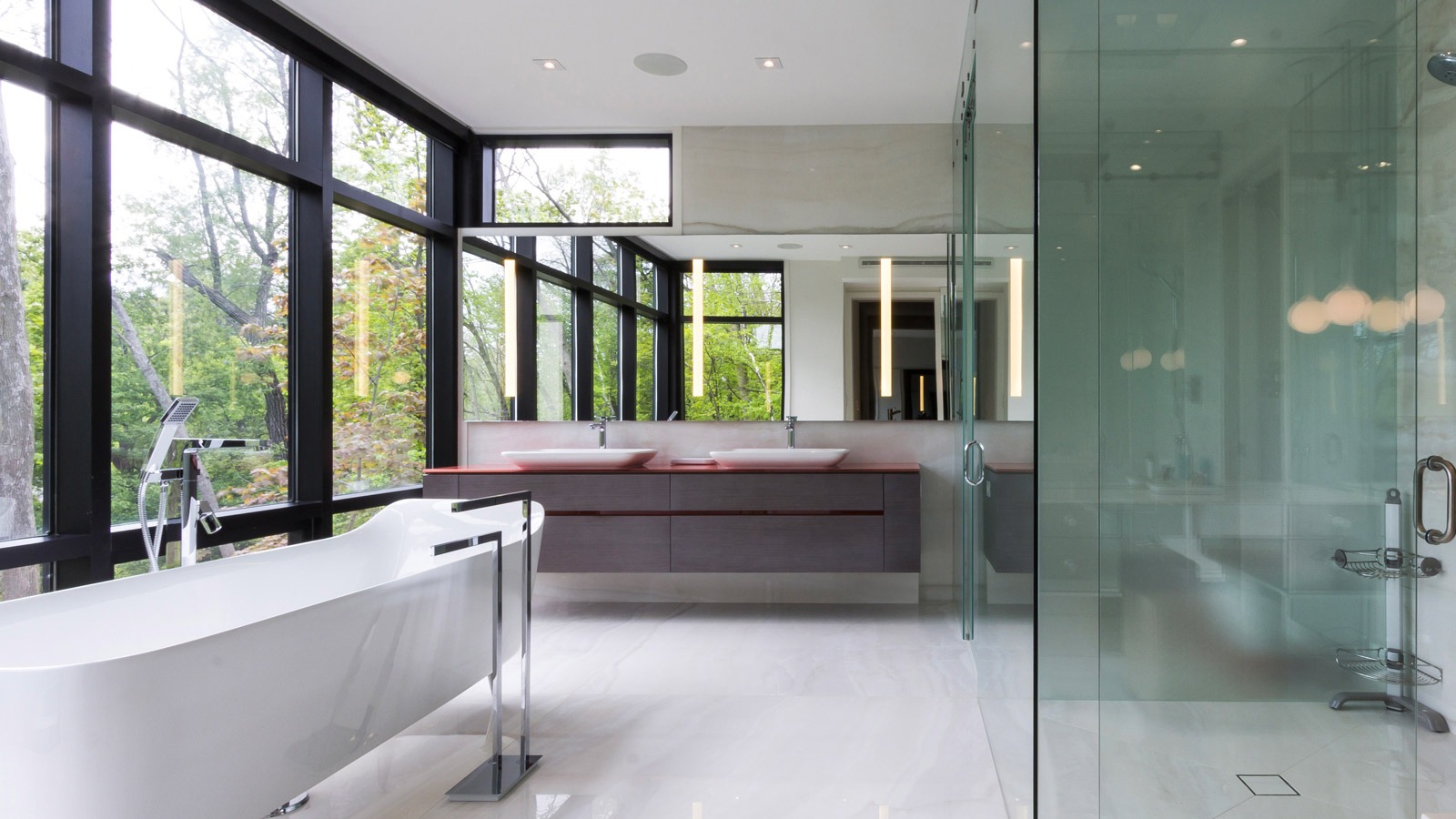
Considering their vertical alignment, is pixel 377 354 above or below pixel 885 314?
below

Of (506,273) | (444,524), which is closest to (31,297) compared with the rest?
(444,524)

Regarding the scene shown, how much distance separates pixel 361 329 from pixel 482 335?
0.75 meters

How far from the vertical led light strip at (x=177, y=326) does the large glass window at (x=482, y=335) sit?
161cm

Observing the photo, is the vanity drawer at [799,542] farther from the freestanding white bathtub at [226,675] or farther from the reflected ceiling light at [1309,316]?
the reflected ceiling light at [1309,316]

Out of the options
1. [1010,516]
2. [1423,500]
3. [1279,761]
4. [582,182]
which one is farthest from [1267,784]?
[582,182]

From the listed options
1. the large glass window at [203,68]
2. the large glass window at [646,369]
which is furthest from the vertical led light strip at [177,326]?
the large glass window at [646,369]

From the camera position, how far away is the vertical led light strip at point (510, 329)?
4309mm

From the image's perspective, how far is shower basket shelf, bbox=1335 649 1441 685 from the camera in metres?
0.84

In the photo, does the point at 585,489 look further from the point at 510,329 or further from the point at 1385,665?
the point at 1385,665

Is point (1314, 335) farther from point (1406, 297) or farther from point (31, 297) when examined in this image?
point (31, 297)

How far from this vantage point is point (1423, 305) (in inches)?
34.1

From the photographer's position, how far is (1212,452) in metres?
0.95

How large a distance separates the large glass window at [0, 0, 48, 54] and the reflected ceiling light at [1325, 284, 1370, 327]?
3.06 meters

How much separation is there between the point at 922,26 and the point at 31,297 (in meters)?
3.14
